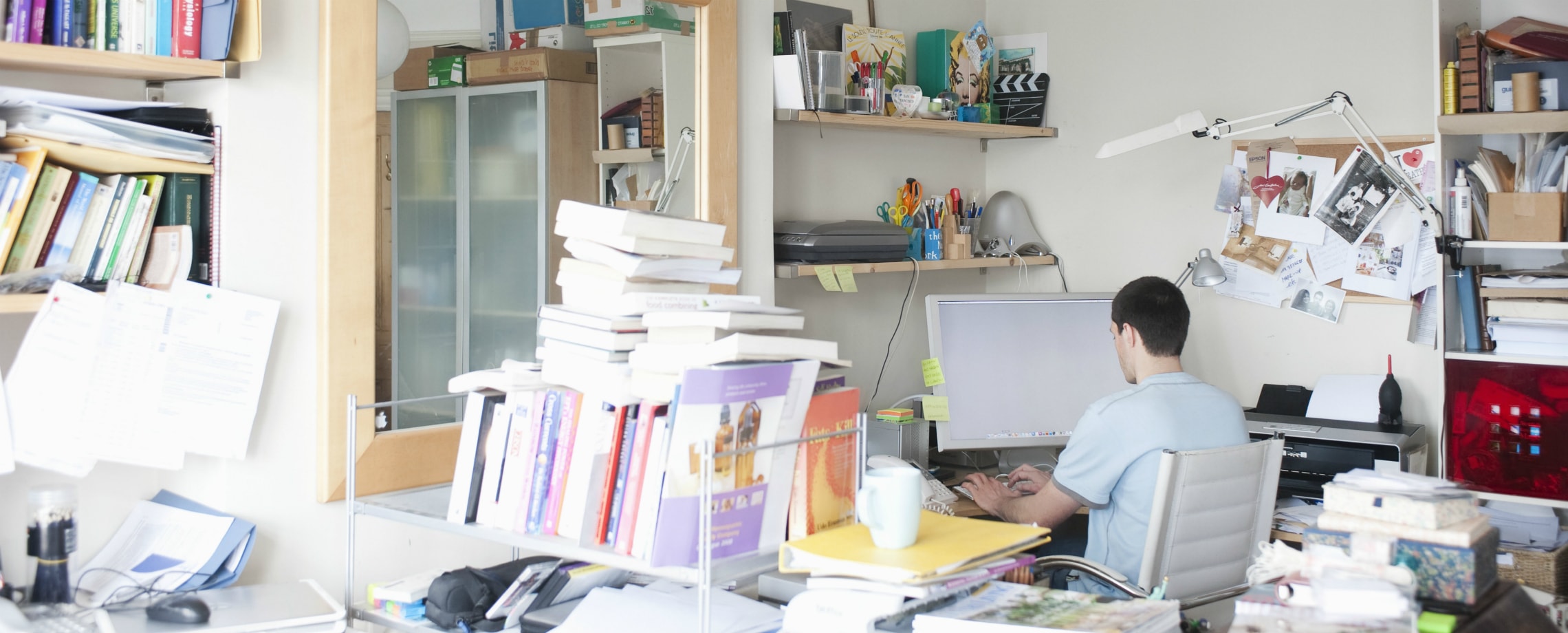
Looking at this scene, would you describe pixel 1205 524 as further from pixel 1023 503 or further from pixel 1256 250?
pixel 1256 250

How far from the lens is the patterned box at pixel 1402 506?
1.39 m

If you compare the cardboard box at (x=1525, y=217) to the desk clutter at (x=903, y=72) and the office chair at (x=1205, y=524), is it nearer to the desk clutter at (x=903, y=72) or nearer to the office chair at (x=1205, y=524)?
the office chair at (x=1205, y=524)

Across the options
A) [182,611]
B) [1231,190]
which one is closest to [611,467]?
[182,611]

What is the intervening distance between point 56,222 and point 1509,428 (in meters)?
3.04

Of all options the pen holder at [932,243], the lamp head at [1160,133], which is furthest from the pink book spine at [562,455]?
the lamp head at [1160,133]

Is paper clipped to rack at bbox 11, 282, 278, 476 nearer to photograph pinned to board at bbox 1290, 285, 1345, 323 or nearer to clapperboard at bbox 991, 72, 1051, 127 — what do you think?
clapperboard at bbox 991, 72, 1051, 127

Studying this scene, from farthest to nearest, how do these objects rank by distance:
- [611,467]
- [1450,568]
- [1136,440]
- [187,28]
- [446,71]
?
[1136,440]
[446,71]
[187,28]
[611,467]
[1450,568]

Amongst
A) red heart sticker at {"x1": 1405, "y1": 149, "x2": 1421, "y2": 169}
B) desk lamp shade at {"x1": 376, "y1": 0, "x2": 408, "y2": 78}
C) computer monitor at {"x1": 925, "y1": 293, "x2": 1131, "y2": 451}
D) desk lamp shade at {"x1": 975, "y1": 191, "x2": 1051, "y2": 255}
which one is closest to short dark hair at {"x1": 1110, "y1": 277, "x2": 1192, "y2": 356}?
computer monitor at {"x1": 925, "y1": 293, "x2": 1131, "y2": 451}

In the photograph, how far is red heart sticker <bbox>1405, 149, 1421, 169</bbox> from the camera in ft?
10.6

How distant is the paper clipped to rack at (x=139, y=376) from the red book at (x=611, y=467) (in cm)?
69

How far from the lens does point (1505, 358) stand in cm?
282

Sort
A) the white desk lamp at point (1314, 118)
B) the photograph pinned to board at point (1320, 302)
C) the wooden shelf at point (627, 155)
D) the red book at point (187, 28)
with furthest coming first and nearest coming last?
the photograph pinned to board at point (1320, 302)
the white desk lamp at point (1314, 118)
the wooden shelf at point (627, 155)
the red book at point (187, 28)

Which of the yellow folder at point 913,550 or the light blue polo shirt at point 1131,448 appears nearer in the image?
the yellow folder at point 913,550

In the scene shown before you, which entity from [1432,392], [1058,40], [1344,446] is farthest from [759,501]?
[1058,40]
